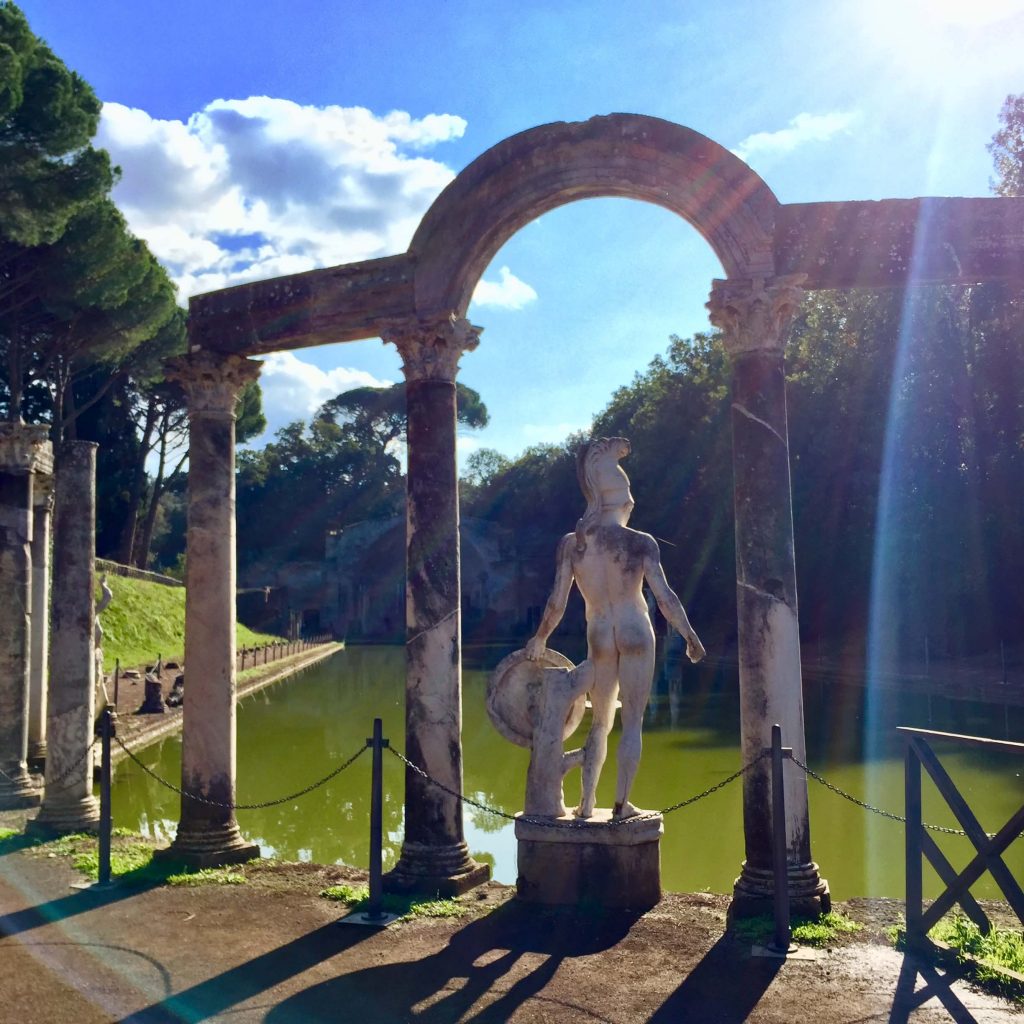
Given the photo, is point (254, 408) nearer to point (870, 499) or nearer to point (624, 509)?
point (870, 499)

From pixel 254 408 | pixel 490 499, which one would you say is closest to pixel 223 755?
pixel 254 408

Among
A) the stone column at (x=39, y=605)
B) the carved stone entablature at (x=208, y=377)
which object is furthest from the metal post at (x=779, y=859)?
the stone column at (x=39, y=605)

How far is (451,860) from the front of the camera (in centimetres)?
635

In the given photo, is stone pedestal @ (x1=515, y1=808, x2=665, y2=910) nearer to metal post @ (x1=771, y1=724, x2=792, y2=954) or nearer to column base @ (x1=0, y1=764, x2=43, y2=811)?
metal post @ (x1=771, y1=724, x2=792, y2=954)

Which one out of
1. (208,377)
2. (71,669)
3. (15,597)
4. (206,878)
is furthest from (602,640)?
(15,597)

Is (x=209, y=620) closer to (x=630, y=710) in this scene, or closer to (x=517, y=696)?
(x=517, y=696)

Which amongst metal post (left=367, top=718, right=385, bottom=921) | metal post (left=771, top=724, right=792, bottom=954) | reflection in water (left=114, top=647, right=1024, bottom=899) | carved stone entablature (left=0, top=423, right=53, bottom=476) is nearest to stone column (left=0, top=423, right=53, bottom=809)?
carved stone entablature (left=0, top=423, right=53, bottom=476)

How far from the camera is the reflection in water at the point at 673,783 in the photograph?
904cm

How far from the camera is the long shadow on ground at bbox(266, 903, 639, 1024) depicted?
438 cm

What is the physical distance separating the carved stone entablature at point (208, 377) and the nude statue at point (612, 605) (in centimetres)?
306

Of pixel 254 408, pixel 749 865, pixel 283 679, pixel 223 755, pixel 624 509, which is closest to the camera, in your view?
pixel 749 865

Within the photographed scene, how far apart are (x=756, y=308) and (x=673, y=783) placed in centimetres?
736

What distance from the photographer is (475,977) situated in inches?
190

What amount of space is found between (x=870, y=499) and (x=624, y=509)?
65.7 feet
